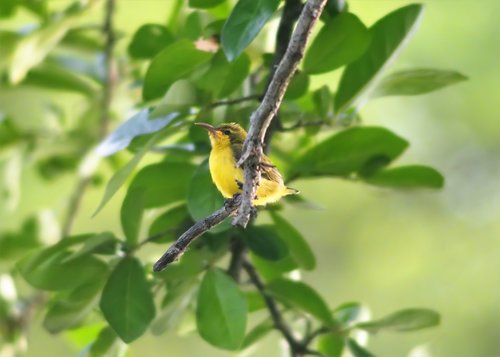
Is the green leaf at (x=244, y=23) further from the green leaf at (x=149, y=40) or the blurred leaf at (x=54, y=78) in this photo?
the blurred leaf at (x=54, y=78)

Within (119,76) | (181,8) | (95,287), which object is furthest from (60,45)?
(95,287)

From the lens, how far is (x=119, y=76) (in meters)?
1.63

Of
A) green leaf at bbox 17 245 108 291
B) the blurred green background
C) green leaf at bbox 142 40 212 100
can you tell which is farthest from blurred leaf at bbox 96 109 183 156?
the blurred green background

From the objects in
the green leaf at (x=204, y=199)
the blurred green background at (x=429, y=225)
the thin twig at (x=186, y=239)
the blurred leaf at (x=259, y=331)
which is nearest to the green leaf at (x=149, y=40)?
the green leaf at (x=204, y=199)

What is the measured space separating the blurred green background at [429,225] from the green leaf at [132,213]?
5.81ft

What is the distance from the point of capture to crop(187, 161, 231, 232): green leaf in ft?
2.98

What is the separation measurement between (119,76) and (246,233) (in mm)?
704

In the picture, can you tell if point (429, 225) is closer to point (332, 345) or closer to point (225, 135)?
point (332, 345)

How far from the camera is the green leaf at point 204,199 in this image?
2.98 ft

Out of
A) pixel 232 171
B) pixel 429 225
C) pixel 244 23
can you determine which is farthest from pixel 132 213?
pixel 429 225

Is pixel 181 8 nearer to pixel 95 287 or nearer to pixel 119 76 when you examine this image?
pixel 119 76

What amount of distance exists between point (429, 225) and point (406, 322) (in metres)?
2.18

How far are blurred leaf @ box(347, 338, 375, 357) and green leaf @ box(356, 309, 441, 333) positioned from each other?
1.0 inches

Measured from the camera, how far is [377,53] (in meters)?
0.99
